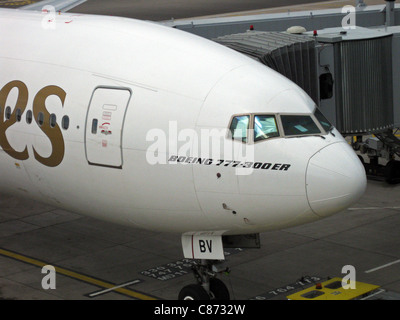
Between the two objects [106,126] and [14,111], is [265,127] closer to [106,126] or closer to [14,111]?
[106,126]

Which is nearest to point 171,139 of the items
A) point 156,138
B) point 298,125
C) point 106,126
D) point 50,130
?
point 156,138

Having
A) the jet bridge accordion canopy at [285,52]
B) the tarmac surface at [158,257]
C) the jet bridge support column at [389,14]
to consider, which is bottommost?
the tarmac surface at [158,257]

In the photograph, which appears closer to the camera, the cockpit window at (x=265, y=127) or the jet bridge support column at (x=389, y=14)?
the cockpit window at (x=265, y=127)

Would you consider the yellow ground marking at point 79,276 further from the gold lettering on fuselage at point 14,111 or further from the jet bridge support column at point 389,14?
the jet bridge support column at point 389,14

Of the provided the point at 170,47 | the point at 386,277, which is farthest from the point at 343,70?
the point at 170,47

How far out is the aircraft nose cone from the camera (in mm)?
14810

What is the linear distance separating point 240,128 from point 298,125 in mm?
1040

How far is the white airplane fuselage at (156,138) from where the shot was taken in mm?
15070

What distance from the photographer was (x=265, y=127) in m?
15.3

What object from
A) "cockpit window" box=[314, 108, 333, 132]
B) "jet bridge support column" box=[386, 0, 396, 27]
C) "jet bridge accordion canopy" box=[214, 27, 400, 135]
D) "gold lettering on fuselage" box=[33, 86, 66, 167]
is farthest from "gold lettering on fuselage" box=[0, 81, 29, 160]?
"jet bridge support column" box=[386, 0, 396, 27]

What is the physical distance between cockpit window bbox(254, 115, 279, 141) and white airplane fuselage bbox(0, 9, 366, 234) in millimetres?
108

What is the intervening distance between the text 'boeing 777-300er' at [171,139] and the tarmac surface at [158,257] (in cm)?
256

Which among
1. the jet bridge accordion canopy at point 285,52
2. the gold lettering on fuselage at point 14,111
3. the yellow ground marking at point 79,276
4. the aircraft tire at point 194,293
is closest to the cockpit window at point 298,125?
the aircraft tire at point 194,293

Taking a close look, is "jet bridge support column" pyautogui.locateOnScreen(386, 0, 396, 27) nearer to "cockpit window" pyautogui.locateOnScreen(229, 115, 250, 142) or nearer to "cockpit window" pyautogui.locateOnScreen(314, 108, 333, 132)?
"cockpit window" pyautogui.locateOnScreen(314, 108, 333, 132)
